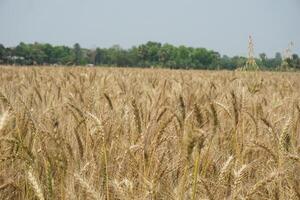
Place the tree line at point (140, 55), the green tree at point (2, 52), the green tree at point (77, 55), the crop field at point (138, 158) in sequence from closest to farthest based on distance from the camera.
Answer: the crop field at point (138, 158) < the green tree at point (2, 52) < the green tree at point (77, 55) < the tree line at point (140, 55)

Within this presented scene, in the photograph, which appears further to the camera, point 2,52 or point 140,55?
point 140,55

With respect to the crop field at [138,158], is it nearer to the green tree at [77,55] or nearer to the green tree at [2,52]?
the green tree at [2,52]

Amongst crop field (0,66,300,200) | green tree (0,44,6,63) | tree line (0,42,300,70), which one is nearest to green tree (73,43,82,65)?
tree line (0,42,300,70)

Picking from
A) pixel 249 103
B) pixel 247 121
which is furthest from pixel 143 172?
pixel 249 103

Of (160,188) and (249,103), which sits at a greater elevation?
(249,103)

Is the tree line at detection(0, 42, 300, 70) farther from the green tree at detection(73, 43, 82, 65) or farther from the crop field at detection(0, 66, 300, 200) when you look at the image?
the crop field at detection(0, 66, 300, 200)

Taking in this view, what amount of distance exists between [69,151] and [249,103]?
1.63 meters

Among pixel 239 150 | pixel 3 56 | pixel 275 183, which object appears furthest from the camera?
pixel 3 56

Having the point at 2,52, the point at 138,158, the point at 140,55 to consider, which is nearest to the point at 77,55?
the point at 140,55

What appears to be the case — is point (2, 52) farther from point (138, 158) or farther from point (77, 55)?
point (138, 158)

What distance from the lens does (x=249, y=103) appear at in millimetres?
3016

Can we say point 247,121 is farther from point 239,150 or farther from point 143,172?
point 143,172

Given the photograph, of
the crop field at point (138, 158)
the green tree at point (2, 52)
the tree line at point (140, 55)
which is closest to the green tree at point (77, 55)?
the tree line at point (140, 55)

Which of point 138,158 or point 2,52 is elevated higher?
point 2,52
